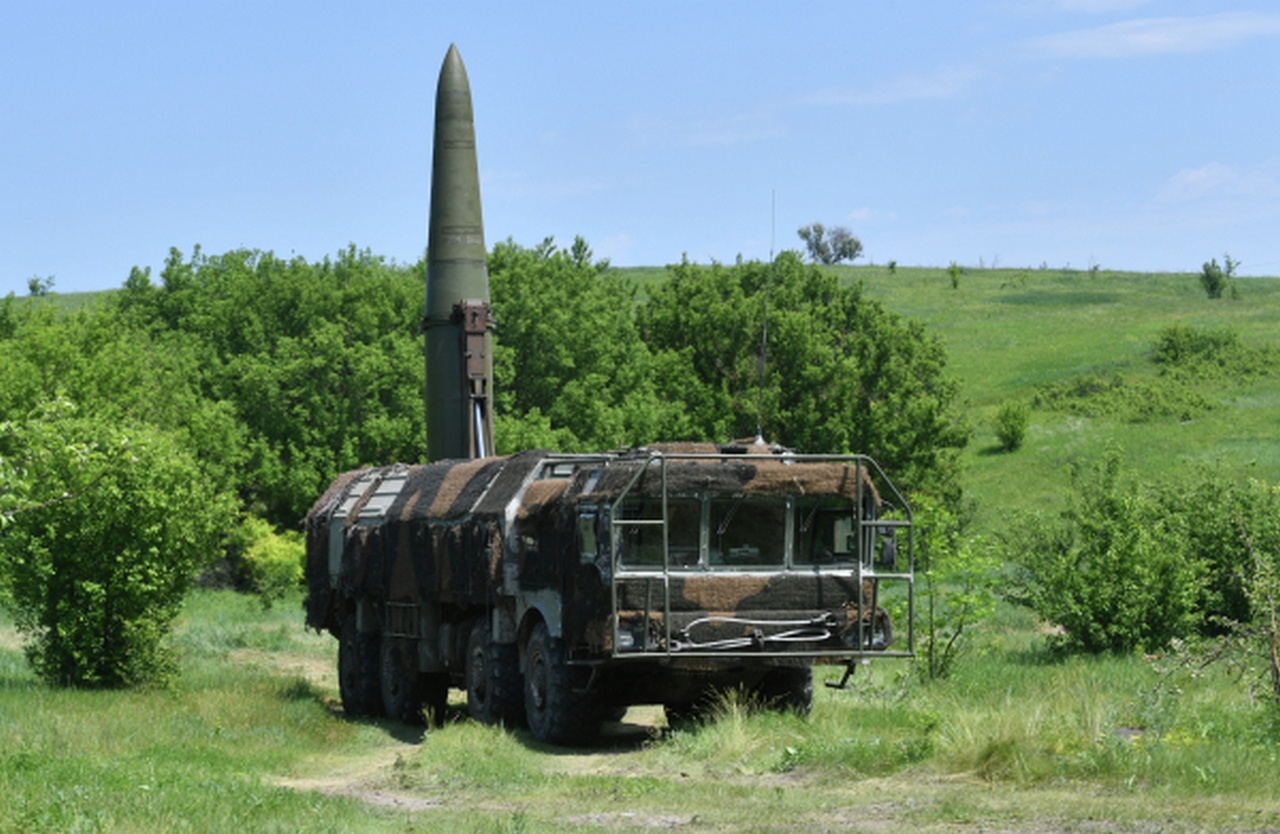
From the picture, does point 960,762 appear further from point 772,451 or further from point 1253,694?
point 772,451

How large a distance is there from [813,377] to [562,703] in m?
36.8

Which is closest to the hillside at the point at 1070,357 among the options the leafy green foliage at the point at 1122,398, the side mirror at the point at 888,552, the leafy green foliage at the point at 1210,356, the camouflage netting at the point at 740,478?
the leafy green foliage at the point at 1122,398

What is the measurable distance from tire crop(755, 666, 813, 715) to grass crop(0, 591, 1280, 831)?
24cm

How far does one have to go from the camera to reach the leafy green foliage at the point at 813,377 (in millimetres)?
53219

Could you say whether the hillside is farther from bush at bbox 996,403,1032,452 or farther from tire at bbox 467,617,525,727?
tire at bbox 467,617,525,727

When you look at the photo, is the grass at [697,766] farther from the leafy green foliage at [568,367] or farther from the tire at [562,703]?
the leafy green foliage at [568,367]

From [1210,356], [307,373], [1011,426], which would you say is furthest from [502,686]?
[1210,356]

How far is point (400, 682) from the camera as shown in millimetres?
22641

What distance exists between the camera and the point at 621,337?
54688mm

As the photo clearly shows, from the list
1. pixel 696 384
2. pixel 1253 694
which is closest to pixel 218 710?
pixel 1253 694

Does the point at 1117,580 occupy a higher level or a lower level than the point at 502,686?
higher

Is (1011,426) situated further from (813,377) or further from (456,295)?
(456,295)

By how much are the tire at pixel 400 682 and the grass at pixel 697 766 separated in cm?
102

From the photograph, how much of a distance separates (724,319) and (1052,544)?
97.6 ft
